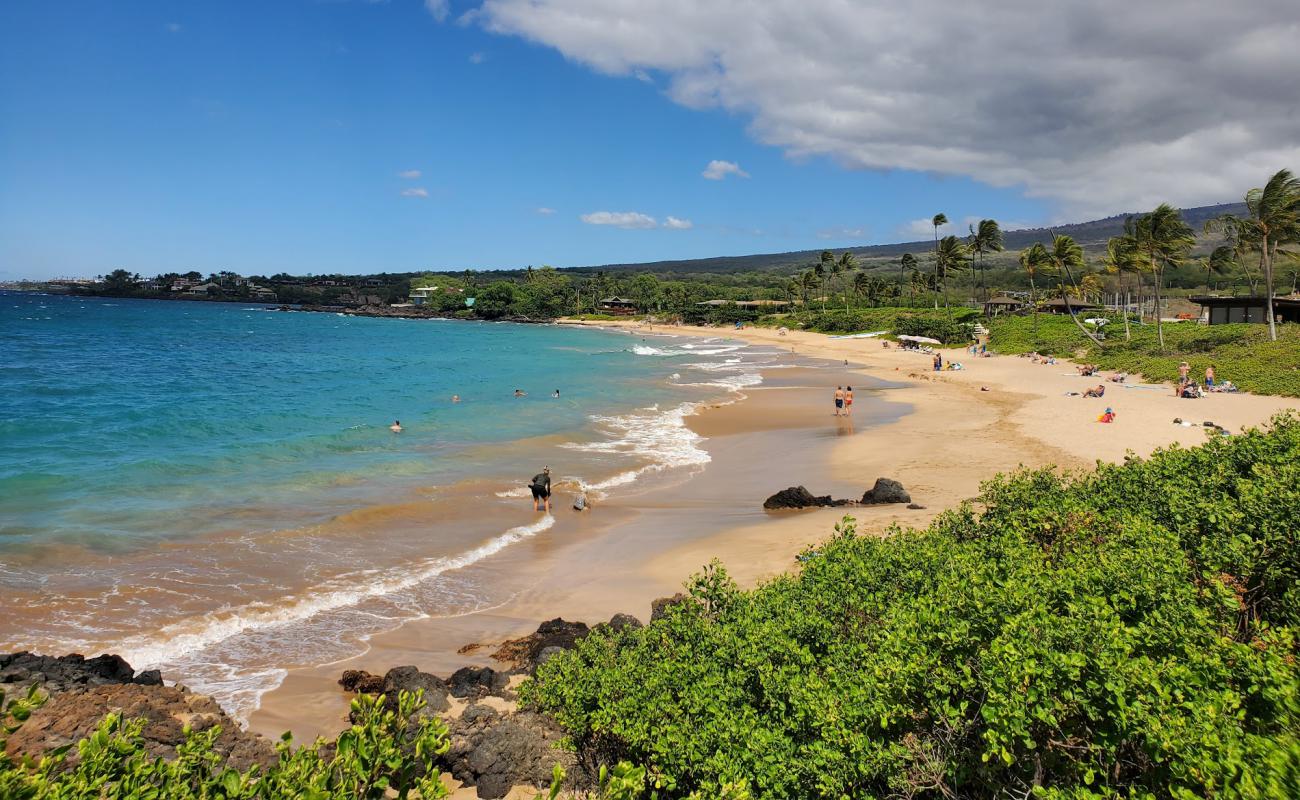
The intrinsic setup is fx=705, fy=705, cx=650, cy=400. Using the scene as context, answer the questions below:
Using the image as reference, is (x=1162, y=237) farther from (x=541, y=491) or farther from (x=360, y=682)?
(x=360, y=682)

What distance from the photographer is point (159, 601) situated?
12.4 meters

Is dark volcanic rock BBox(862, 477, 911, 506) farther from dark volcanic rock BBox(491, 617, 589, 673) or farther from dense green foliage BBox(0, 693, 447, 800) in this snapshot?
dense green foliage BBox(0, 693, 447, 800)

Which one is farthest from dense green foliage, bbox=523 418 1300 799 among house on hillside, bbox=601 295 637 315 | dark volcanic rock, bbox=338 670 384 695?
house on hillside, bbox=601 295 637 315

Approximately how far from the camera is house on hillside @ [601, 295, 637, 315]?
144m

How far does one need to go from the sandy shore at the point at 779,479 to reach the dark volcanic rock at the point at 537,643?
0.53m

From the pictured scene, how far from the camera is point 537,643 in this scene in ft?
34.0

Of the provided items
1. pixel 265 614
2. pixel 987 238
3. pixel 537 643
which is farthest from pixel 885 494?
pixel 987 238

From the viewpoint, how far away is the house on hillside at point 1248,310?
143ft

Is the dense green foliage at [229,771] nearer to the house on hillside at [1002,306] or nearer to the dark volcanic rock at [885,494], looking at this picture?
the dark volcanic rock at [885,494]

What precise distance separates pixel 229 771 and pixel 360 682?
737 centimetres

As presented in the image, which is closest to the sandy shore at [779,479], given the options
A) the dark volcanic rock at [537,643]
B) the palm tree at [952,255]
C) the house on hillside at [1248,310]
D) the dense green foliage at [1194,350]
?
the dark volcanic rock at [537,643]

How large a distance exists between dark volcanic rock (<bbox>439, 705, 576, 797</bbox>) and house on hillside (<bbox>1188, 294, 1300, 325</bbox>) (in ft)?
173

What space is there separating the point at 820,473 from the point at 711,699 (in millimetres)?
16079

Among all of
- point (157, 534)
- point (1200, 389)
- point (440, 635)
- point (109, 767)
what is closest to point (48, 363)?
point (157, 534)
